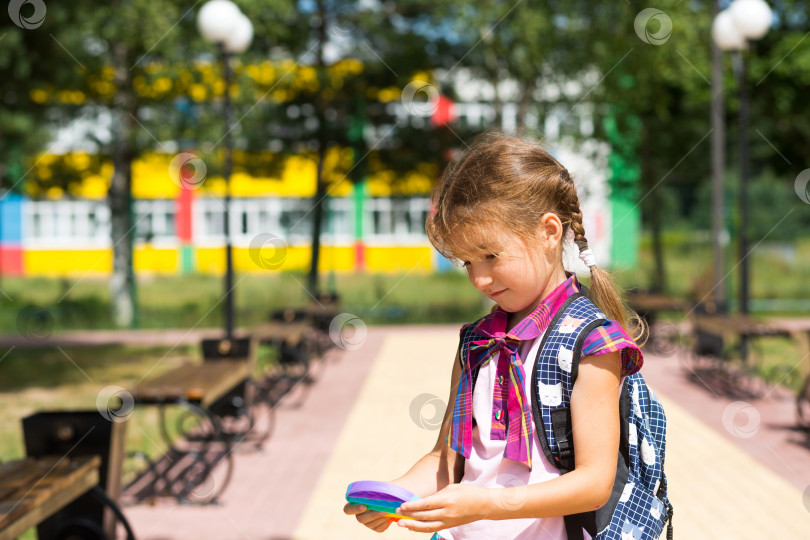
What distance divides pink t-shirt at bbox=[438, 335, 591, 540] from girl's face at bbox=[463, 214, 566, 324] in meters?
0.09

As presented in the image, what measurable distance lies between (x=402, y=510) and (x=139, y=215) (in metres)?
18.8

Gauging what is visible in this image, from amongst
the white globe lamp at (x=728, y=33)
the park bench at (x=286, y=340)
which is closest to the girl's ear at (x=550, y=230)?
the park bench at (x=286, y=340)

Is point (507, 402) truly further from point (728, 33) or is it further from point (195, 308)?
point (195, 308)

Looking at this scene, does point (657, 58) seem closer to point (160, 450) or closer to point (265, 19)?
point (265, 19)

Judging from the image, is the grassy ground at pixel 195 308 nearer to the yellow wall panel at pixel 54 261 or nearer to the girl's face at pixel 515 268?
the yellow wall panel at pixel 54 261

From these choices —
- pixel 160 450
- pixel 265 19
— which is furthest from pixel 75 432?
pixel 265 19

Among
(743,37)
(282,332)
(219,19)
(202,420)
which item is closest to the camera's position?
(202,420)

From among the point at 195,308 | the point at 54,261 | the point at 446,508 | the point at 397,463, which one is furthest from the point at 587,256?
the point at 54,261

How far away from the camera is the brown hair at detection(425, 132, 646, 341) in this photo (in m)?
1.59

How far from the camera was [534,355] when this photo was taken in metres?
1.60

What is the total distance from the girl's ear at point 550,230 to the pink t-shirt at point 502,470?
0.59ft

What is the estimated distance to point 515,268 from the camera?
1.59m

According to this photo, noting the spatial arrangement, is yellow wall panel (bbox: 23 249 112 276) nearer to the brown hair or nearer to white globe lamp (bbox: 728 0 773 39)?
white globe lamp (bbox: 728 0 773 39)

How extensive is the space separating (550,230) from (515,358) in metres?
0.25
